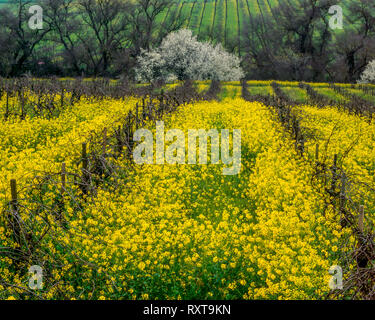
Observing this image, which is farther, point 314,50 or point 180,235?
point 314,50

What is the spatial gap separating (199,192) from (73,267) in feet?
12.4

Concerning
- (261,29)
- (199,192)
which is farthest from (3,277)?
(261,29)

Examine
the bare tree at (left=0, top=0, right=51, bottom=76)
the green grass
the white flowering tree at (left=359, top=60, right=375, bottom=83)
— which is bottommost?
the white flowering tree at (left=359, top=60, right=375, bottom=83)

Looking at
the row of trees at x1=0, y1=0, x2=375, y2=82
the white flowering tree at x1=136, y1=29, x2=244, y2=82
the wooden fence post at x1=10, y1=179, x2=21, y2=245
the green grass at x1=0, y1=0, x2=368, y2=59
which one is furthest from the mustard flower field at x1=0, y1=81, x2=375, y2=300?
the green grass at x1=0, y1=0, x2=368, y2=59

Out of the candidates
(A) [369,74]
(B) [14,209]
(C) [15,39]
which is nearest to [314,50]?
(A) [369,74]

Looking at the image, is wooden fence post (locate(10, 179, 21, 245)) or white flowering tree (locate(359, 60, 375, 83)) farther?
white flowering tree (locate(359, 60, 375, 83))

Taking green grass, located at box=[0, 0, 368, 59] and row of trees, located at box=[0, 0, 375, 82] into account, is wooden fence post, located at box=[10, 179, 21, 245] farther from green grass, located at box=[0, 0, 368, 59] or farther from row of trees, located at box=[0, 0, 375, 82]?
green grass, located at box=[0, 0, 368, 59]

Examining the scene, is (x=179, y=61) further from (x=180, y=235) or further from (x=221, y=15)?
(x=221, y=15)

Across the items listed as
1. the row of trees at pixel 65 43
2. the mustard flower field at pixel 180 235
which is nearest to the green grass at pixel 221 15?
the row of trees at pixel 65 43

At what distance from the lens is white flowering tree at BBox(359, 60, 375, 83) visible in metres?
55.5

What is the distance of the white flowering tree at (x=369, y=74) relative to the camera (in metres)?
55.5

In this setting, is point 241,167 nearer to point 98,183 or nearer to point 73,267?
point 98,183

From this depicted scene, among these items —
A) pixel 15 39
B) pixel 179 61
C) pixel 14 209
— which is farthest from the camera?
pixel 15 39

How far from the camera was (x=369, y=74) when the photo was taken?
55812 mm
